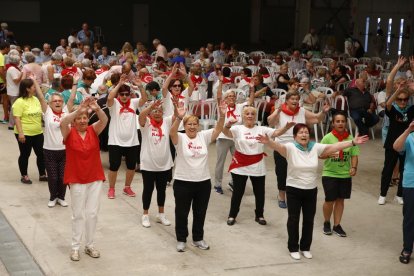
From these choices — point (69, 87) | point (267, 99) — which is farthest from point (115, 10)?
point (69, 87)

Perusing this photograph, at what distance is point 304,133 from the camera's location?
23.1 feet

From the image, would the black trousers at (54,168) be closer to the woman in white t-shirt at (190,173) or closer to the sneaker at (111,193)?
the sneaker at (111,193)

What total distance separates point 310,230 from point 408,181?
1.11 m

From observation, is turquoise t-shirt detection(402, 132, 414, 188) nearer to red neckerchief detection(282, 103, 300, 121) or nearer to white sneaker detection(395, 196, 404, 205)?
red neckerchief detection(282, 103, 300, 121)

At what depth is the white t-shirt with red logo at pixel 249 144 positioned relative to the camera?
792 centimetres

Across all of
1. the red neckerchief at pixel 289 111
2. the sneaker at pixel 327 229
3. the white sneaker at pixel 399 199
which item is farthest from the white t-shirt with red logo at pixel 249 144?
the white sneaker at pixel 399 199

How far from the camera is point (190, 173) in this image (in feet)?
23.2

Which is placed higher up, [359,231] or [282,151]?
[282,151]

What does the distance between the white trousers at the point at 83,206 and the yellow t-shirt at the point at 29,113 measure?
2762mm

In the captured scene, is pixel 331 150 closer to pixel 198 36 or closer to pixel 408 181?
pixel 408 181

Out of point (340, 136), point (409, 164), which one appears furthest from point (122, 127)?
point (409, 164)

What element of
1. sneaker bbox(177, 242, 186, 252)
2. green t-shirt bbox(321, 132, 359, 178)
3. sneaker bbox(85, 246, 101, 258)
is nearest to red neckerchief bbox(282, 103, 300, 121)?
green t-shirt bbox(321, 132, 359, 178)

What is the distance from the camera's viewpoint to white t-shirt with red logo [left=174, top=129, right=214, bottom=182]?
7.07 metres

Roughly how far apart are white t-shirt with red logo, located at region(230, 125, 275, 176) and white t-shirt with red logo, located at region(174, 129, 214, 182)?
830 millimetres
